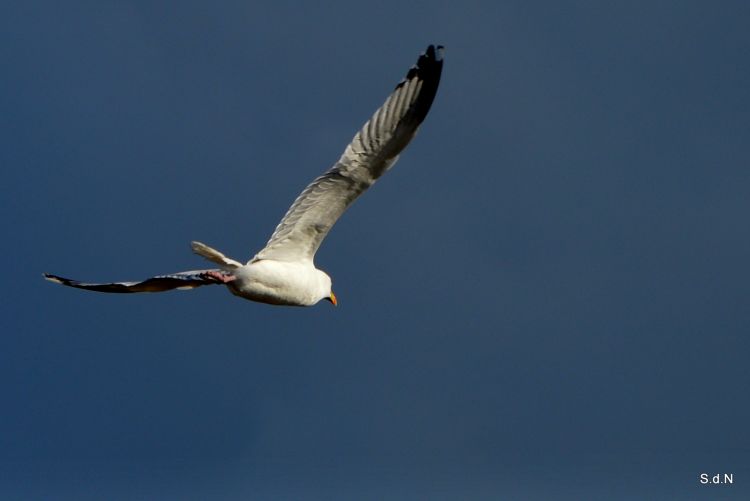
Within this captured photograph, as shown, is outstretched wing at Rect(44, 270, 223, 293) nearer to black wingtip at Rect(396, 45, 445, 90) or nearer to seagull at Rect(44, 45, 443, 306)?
seagull at Rect(44, 45, 443, 306)

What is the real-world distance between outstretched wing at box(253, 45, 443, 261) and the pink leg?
2.46ft

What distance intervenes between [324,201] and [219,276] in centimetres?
158

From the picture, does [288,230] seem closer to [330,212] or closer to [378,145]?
[330,212]

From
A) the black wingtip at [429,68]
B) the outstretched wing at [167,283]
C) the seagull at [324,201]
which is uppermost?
the black wingtip at [429,68]

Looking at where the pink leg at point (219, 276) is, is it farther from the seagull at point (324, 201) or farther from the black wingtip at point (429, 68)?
the black wingtip at point (429, 68)

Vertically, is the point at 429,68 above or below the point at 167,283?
above

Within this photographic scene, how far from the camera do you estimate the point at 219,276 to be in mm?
13398

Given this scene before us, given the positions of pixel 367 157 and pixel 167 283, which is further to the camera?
pixel 367 157

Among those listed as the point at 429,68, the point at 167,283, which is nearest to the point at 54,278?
the point at 167,283

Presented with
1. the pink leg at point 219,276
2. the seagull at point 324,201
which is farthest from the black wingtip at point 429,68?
the pink leg at point 219,276

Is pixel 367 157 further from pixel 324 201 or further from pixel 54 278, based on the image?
pixel 54 278

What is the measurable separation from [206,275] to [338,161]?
2.03 m

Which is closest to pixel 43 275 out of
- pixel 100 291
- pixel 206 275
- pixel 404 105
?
pixel 100 291

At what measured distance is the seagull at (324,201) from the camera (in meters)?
13.7
